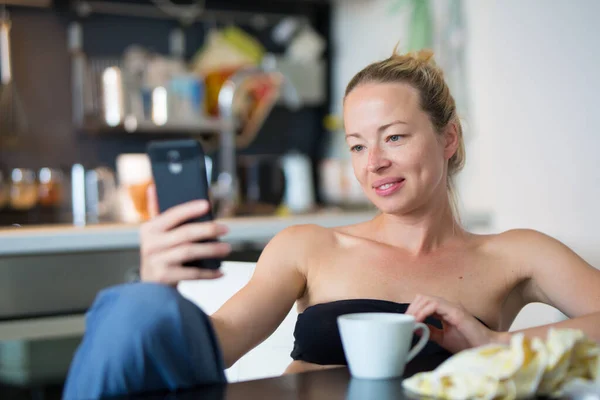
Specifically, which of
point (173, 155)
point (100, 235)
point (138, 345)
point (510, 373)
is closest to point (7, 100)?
point (100, 235)

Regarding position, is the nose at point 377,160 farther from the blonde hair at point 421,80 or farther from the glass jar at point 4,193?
the glass jar at point 4,193

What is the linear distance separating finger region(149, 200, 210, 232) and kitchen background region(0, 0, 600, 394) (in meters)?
0.60

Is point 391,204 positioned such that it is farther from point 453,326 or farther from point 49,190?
point 49,190

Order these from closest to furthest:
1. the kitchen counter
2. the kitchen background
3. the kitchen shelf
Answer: the kitchen counter, the kitchen background, the kitchen shelf

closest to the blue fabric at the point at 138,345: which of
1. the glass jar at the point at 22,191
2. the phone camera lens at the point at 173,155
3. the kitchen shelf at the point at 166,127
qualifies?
the phone camera lens at the point at 173,155

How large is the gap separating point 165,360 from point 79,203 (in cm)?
253

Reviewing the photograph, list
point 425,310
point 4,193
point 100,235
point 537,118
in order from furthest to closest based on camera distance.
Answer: point 4,193 < point 537,118 < point 100,235 < point 425,310

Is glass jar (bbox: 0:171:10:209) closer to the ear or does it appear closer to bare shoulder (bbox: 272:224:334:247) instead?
bare shoulder (bbox: 272:224:334:247)

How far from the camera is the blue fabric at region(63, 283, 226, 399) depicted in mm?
808

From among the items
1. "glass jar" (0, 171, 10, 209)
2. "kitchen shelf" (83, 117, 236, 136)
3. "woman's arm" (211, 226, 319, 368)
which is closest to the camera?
"woman's arm" (211, 226, 319, 368)

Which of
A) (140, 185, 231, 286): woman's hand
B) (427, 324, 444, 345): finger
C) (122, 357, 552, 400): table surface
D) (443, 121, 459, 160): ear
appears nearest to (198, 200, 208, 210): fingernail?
(140, 185, 231, 286): woman's hand

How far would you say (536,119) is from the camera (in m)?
2.53

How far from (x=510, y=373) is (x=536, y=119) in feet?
6.30

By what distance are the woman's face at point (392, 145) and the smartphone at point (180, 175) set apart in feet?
1.71
